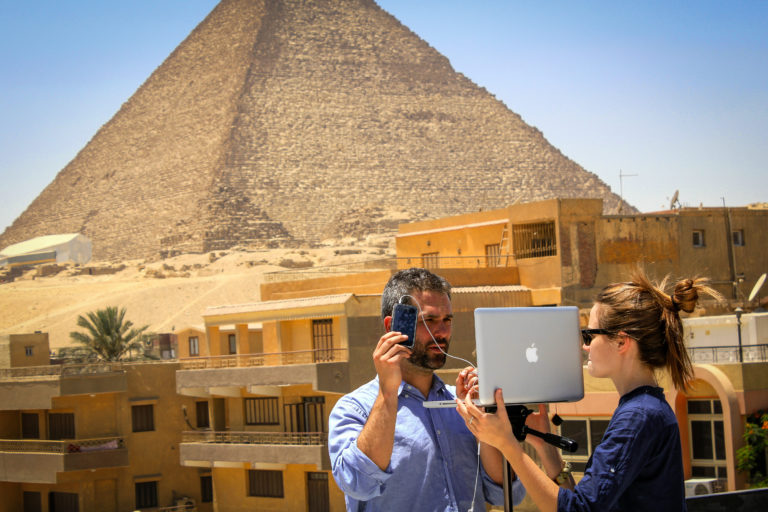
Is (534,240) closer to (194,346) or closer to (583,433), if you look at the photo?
(583,433)

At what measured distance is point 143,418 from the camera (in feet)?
66.8

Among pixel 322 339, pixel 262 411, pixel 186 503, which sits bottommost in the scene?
pixel 186 503

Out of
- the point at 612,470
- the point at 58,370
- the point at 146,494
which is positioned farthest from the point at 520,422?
the point at 146,494

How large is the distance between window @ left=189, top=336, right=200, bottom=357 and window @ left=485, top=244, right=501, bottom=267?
627cm

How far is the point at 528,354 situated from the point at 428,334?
503 mm

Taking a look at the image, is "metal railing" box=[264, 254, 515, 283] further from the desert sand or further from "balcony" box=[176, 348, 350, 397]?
the desert sand

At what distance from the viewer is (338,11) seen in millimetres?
167125

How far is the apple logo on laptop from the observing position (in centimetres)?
326

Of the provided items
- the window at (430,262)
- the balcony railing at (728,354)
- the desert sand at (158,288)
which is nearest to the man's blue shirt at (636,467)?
the balcony railing at (728,354)

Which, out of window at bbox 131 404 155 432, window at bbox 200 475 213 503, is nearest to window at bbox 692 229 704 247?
window at bbox 200 475 213 503

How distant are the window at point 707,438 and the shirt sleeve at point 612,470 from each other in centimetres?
959

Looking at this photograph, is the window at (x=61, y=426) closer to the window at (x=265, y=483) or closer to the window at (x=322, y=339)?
the window at (x=265, y=483)

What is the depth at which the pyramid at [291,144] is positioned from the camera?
130m

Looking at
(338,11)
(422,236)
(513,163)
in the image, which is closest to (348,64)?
(338,11)
